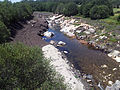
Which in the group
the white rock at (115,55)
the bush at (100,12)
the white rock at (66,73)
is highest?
the bush at (100,12)

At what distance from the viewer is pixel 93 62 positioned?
1171 inches

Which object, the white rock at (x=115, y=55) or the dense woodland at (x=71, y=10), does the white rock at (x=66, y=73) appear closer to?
the white rock at (x=115, y=55)

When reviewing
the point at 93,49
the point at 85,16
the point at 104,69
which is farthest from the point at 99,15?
the point at 104,69

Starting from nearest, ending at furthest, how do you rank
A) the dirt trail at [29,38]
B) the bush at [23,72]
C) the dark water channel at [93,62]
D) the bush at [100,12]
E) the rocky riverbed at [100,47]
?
the bush at [23,72] → the rocky riverbed at [100,47] → the dark water channel at [93,62] → the dirt trail at [29,38] → the bush at [100,12]

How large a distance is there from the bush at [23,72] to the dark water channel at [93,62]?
43.0 feet

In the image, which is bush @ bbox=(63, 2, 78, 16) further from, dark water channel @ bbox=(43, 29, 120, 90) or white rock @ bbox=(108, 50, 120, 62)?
white rock @ bbox=(108, 50, 120, 62)

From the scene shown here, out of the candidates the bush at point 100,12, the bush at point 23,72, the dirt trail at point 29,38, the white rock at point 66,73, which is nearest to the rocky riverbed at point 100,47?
the white rock at point 66,73

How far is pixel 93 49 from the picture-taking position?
124 ft

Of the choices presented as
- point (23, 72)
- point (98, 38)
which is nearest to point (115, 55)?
point (98, 38)

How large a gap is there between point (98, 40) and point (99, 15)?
2932 cm

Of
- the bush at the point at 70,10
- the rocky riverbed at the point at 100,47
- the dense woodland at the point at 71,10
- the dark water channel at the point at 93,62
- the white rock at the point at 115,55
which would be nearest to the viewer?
the rocky riverbed at the point at 100,47

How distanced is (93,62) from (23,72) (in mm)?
21119

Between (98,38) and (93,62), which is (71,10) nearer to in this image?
(98,38)

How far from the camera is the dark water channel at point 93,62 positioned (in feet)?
79.0
